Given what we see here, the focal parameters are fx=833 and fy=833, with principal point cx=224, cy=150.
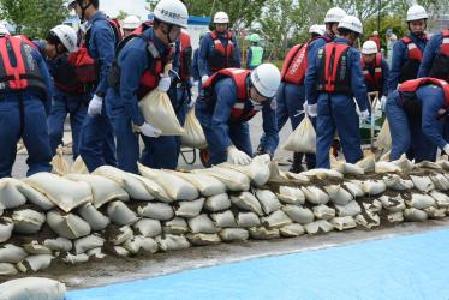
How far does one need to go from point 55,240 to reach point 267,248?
126 cm

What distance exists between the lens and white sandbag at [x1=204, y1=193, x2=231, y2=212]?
4.44 metres

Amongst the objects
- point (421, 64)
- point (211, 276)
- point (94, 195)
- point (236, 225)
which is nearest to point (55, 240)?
point (94, 195)

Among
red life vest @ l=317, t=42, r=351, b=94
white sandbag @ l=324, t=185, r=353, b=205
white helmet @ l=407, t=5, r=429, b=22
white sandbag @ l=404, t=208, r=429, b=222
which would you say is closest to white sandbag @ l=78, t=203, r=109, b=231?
white sandbag @ l=324, t=185, r=353, b=205

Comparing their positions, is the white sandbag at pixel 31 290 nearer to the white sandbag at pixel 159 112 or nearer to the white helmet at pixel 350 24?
the white sandbag at pixel 159 112

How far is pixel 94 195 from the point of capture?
395 centimetres

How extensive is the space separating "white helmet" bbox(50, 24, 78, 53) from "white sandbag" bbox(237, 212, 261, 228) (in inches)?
94.7

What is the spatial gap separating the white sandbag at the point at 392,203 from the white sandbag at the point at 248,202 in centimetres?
110

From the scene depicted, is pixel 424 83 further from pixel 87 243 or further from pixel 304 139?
pixel 87 243

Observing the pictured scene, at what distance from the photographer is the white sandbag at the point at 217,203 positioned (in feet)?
14.6

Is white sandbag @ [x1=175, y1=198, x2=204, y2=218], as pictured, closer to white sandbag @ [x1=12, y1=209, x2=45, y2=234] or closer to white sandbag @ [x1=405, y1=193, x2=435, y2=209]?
white sandbag @ [x1=12, y1=209, x2=45, y2=234]

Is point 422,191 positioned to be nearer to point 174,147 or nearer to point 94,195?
point 174,147

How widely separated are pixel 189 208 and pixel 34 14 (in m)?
17.2

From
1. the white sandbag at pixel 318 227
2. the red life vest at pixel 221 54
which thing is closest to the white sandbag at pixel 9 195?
Answer: the white sandbag at pixel 318 227

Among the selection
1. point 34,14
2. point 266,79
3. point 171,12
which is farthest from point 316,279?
point 34,14
